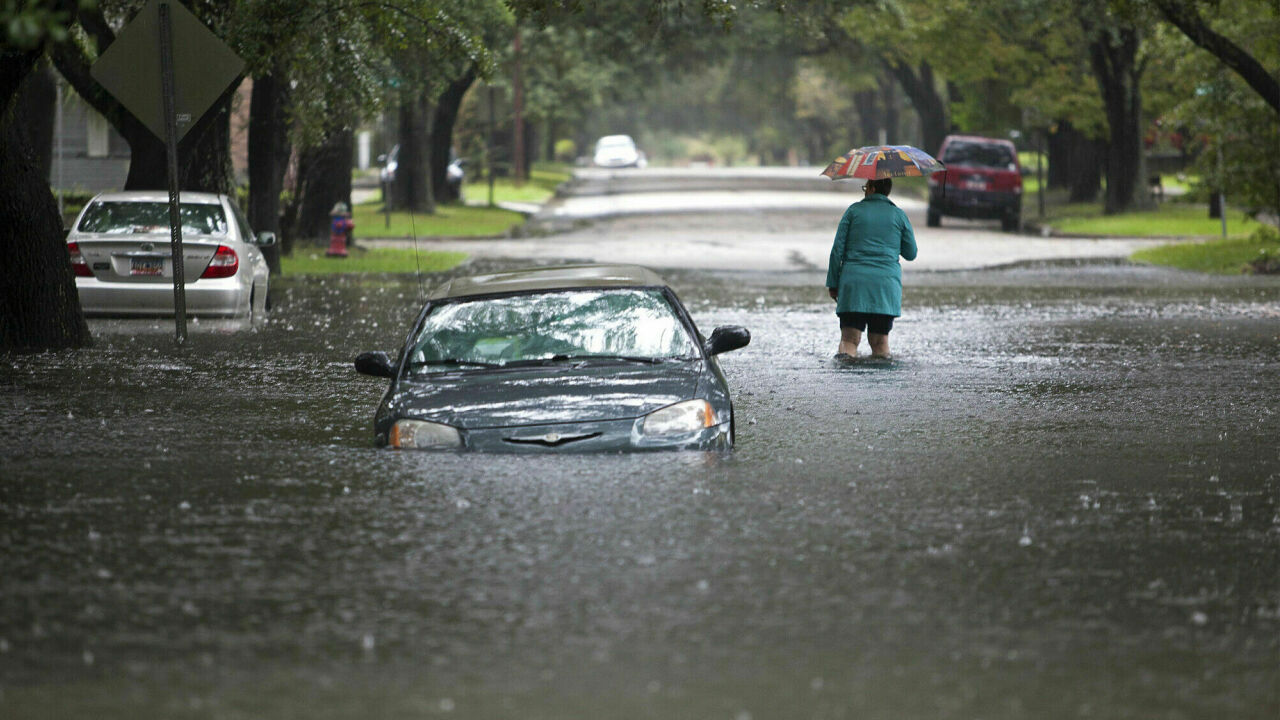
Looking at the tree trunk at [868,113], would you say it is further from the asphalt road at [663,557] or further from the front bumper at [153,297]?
the asphalt road at [663,557]

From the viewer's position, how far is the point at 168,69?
48.9ft

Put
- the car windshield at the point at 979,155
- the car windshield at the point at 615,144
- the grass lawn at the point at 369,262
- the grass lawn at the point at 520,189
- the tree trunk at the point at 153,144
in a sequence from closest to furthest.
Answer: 1. the tree trunk at the point at 153,144
2. the grass lawn at the point at 369,262
3. the car windshield at the point at 979,155
4. the grass lawn at the point at 520,189
5. the car windshield at the point at 615,144

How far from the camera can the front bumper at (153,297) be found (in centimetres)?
1731

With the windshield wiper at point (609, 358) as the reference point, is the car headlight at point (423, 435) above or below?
below

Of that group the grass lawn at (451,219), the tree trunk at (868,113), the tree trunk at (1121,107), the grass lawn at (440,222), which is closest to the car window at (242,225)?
the grass lawn at (451,219)

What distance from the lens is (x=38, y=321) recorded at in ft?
50.0

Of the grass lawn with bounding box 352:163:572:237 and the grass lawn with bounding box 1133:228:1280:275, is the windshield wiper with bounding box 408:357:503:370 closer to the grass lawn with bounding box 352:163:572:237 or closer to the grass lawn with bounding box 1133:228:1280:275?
the grass lawn with bounding box 352:163:572:237

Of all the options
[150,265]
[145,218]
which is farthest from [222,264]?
[145,218]

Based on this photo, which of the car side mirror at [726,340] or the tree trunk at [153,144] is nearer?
the car side mirror at [726,340]

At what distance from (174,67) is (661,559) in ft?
31.0

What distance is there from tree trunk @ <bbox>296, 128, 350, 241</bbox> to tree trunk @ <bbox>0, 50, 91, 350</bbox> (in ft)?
50.6

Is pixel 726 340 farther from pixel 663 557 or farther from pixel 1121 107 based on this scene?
pixel 1121 107

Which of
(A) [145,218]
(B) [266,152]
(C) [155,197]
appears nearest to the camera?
(A) [145,218]

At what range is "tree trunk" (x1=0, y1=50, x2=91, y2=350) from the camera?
596 inches
